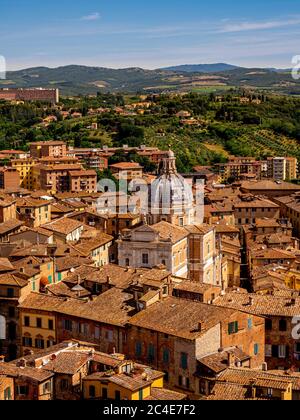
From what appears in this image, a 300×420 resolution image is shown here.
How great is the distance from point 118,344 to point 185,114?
6143 cm

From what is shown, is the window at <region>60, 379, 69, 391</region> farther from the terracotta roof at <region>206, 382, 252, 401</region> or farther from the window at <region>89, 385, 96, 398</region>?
the terracotta roof at <region>206, 382, 252, 401</region>

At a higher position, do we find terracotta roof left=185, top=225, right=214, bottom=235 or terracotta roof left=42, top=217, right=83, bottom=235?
terracotta roof left=185, top=225, right=214, bottom=235

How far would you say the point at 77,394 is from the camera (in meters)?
15.4

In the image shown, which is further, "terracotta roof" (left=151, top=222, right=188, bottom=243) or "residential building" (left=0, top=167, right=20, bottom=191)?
"residential building" (left=0, top=167, right=20, bottom=191)

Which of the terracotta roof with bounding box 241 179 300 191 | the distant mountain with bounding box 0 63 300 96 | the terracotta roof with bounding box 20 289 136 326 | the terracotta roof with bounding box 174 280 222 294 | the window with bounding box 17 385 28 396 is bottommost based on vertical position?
the terracotta roof with bounding box 241 179 300 191

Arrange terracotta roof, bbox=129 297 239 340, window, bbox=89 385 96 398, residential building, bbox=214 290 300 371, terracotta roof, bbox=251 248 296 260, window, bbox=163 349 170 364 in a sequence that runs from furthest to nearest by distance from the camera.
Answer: terracotta roof, bbox=251 248 296 260, residential building, bbox=214 290 300 371, window, bbox=163 349 170 364, terracotta roof, bbox=129 297 239 340, window, bbox=89 385 96 398

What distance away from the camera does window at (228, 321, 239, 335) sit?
17.6 meters

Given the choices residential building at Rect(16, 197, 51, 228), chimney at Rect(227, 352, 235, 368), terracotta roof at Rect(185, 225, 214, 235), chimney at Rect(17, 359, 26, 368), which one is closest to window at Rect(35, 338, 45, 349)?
chimney at Rect(17, 359, 26, 368)

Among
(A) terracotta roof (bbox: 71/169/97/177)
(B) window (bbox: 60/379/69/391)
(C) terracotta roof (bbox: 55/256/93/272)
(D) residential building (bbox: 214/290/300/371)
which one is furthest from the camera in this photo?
(A) terracotta roof (bbox: 71/169/97/177)

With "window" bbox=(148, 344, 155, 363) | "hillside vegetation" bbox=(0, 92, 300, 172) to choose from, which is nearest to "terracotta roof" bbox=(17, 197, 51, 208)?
"window" bbox=(148, 344, 155, 363)

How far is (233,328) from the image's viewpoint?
17734 millimetres

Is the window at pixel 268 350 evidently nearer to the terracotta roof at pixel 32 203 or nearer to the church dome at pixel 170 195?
the church dome at pixel 170 195

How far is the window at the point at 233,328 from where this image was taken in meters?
17.6

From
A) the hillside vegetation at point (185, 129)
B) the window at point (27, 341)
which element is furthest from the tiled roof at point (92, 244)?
the hillside vegetation at point (185, 129)
